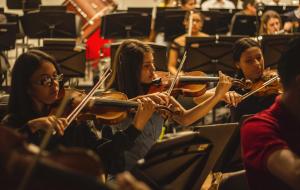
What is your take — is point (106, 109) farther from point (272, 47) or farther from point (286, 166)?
point (272, 47)

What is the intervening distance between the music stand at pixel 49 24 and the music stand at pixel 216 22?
72.8 inches

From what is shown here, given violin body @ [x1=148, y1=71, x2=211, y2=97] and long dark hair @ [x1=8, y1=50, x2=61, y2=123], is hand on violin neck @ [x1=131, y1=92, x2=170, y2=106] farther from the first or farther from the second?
long dark hair @ [x1=8, y1=50, x2=61, y2=123]

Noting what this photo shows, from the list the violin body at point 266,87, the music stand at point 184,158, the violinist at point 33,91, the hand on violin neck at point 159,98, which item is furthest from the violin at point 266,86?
the violinist at point 33,91

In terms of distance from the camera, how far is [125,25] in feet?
23.0

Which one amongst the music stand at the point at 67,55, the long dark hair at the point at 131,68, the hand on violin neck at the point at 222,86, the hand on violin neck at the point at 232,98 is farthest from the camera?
the music stand at the point at 67,55

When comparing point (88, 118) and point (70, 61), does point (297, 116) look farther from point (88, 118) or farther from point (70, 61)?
point (70, 61)

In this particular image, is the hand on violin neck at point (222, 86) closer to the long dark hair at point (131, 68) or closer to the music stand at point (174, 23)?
the long dark hair at point (131, 68)

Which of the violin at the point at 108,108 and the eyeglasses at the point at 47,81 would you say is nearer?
the eyeglasses at the point at 47,81

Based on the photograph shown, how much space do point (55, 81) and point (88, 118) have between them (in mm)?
396

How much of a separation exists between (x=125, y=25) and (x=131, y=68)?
367cm

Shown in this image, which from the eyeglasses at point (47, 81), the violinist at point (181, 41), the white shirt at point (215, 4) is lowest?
the violinist at point (181, 41)

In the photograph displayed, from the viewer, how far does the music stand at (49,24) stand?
22.8 ft

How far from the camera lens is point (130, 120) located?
3.34 m

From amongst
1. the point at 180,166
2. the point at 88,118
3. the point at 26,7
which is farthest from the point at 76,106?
the point at 26,7
